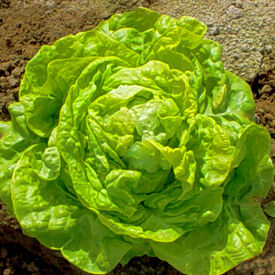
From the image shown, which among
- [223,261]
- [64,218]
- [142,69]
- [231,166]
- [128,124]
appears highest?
[142,69]

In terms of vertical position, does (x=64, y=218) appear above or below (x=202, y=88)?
below

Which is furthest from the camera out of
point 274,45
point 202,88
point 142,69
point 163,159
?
point 274,45

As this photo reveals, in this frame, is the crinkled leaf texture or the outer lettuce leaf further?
the outer lettuce leaf

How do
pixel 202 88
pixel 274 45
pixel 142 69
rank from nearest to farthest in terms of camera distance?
1. pixel 142 69
2. pixel 202 88
3. pixel 274 45

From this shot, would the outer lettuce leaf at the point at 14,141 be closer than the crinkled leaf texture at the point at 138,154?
No

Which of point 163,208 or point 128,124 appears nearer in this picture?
point 128,124

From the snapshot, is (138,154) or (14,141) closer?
(138,154)

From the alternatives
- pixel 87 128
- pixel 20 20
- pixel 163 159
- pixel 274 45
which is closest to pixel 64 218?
pixel 87 128

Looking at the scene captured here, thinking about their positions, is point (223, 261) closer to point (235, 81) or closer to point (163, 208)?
point (163, 208)
